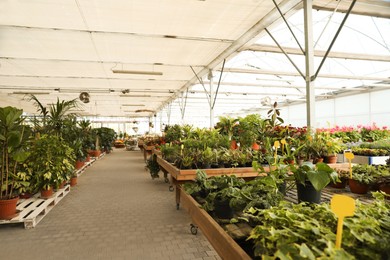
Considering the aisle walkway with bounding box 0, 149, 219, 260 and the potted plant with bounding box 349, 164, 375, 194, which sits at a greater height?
the potted plant with bounding box 349, 164, 375, 194

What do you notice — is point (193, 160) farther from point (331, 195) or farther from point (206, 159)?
point (331, 195)

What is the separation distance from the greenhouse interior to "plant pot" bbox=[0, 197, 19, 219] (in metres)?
0.01

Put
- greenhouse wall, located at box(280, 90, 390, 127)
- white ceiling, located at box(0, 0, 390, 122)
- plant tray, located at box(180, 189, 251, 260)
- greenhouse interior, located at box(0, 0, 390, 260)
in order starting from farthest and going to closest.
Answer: greenhouse wall, located at box(280, 90, 390, 127) → white ceiling, located at box(0, 0, 390, 122) → greenhouse interior, located at box(0, 0, 390, 260) → plant tray, located at box(180, 189, 251, 260)

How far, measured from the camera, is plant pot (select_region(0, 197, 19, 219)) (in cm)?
310

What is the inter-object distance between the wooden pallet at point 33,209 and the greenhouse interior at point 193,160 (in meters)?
0.02

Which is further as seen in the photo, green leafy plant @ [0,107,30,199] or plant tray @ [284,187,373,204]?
green leafy plant @ [0,107,30,199]

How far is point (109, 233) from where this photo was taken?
300 centimetres

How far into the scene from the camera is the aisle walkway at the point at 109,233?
2.52 m

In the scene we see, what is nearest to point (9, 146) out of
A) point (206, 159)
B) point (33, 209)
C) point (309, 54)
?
point (33, 209)

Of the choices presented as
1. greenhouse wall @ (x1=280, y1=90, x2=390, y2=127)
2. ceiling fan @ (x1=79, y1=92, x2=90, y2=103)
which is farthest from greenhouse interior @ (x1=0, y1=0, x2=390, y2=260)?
greenhouse wall @ (x1=280, y1=90, x2=390, y2=127)

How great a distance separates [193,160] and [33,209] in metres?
2.39

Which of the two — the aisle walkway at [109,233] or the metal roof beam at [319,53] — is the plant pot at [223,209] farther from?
the metal roof beam at [319,53]

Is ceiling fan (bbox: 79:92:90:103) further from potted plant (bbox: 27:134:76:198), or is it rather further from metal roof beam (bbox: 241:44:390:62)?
metal roof beam (bbox: 241:44:390:62)

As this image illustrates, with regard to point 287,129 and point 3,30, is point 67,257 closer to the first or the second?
point 287,129
